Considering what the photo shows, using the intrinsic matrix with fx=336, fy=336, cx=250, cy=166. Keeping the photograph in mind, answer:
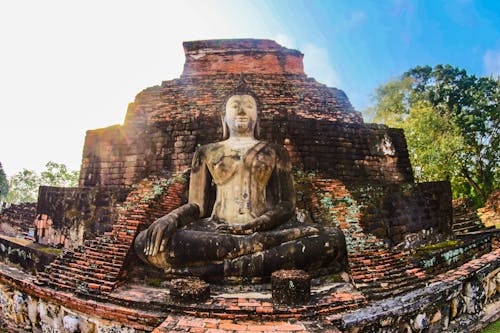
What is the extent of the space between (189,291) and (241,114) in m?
2.94

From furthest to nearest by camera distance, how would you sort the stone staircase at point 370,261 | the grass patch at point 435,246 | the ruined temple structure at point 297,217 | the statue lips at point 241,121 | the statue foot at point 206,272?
the grass patch at point 435,246 → the statue lips at point 241,121 → the statue foot at point 206,272 → the stone staircase at point 370,261 → the ruined temple structure at point 297,217

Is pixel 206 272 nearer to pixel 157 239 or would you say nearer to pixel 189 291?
pixel 189 291

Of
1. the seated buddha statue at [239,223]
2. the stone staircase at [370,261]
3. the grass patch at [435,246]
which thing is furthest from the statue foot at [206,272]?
the grass patch at [435,246]

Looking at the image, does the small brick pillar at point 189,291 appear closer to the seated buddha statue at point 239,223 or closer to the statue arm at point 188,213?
the seated buddha statue at point 239,223

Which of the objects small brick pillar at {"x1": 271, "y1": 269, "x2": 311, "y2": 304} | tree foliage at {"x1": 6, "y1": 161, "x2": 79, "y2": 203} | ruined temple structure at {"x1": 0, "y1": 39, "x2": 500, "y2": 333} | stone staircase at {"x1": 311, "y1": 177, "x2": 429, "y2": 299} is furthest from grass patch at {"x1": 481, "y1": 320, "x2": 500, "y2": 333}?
tree foliage at {"x1": 6, "y1": 161, "x2": 79, "y2": 203}

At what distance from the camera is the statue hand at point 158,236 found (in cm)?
431

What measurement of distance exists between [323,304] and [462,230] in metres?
9.38

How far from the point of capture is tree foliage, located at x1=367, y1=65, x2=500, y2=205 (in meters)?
16.6

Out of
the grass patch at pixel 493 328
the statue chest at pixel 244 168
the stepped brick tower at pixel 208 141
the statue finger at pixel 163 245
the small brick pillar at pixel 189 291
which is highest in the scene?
the stepped brick tower at pixel 208 141

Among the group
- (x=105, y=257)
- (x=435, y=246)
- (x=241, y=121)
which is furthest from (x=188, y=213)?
(x=435, y=246)

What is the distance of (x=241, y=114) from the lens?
5.51 meters

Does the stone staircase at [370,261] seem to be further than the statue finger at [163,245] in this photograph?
No

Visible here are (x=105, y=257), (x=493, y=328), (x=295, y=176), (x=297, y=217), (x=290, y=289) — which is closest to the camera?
(x=290, y=289)

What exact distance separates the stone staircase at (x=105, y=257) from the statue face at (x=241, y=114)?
1770mm
